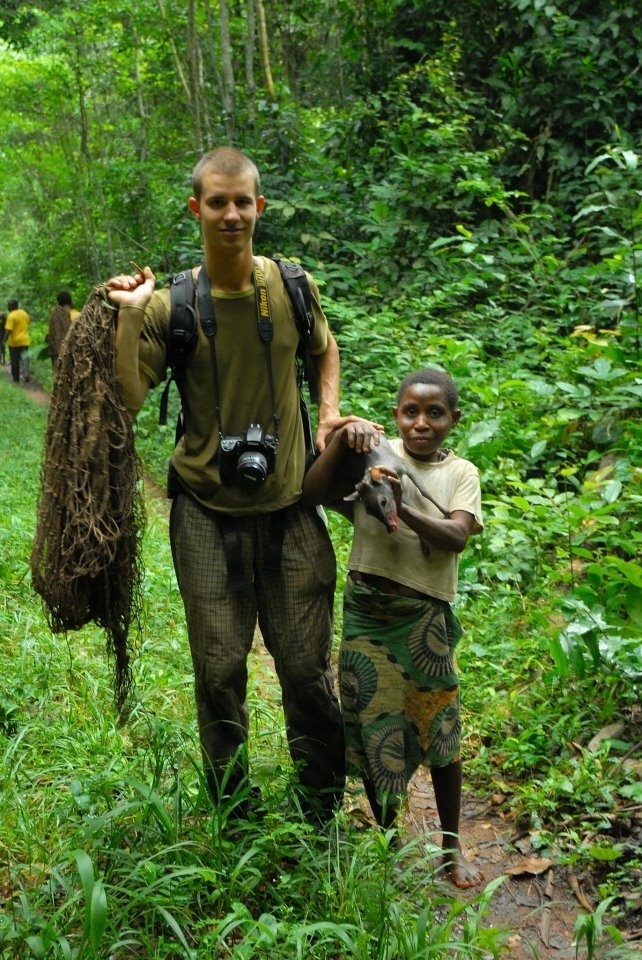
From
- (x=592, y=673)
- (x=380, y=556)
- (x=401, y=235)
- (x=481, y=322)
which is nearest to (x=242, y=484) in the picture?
(x=380, y=556)

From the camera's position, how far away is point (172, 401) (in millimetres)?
11977

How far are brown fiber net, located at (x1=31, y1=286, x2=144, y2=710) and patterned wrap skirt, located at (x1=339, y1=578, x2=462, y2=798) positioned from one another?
0.89 m

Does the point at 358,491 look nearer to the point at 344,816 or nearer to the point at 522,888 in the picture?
the point at 344,816

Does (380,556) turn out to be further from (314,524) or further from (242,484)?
(242,484)

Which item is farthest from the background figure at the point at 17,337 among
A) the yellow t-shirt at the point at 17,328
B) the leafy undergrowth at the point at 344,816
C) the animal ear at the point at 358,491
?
the animal ear at the point at 358,491

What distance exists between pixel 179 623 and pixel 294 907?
9.82 ft

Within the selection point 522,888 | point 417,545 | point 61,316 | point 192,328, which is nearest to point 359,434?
point 417,545

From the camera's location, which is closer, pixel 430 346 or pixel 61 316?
pixel 430 346

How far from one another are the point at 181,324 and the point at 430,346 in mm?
5376

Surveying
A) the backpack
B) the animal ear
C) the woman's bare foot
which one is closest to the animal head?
the animal ear

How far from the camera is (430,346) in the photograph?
27.3 ft

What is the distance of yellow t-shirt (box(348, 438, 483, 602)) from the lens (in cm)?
339

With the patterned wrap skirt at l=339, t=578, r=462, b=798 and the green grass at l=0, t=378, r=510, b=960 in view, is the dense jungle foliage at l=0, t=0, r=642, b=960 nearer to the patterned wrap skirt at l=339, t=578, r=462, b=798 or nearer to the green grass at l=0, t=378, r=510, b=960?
the green grass at l=0, t=378, r=510, b=960

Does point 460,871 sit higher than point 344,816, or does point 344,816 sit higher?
point 344,816
